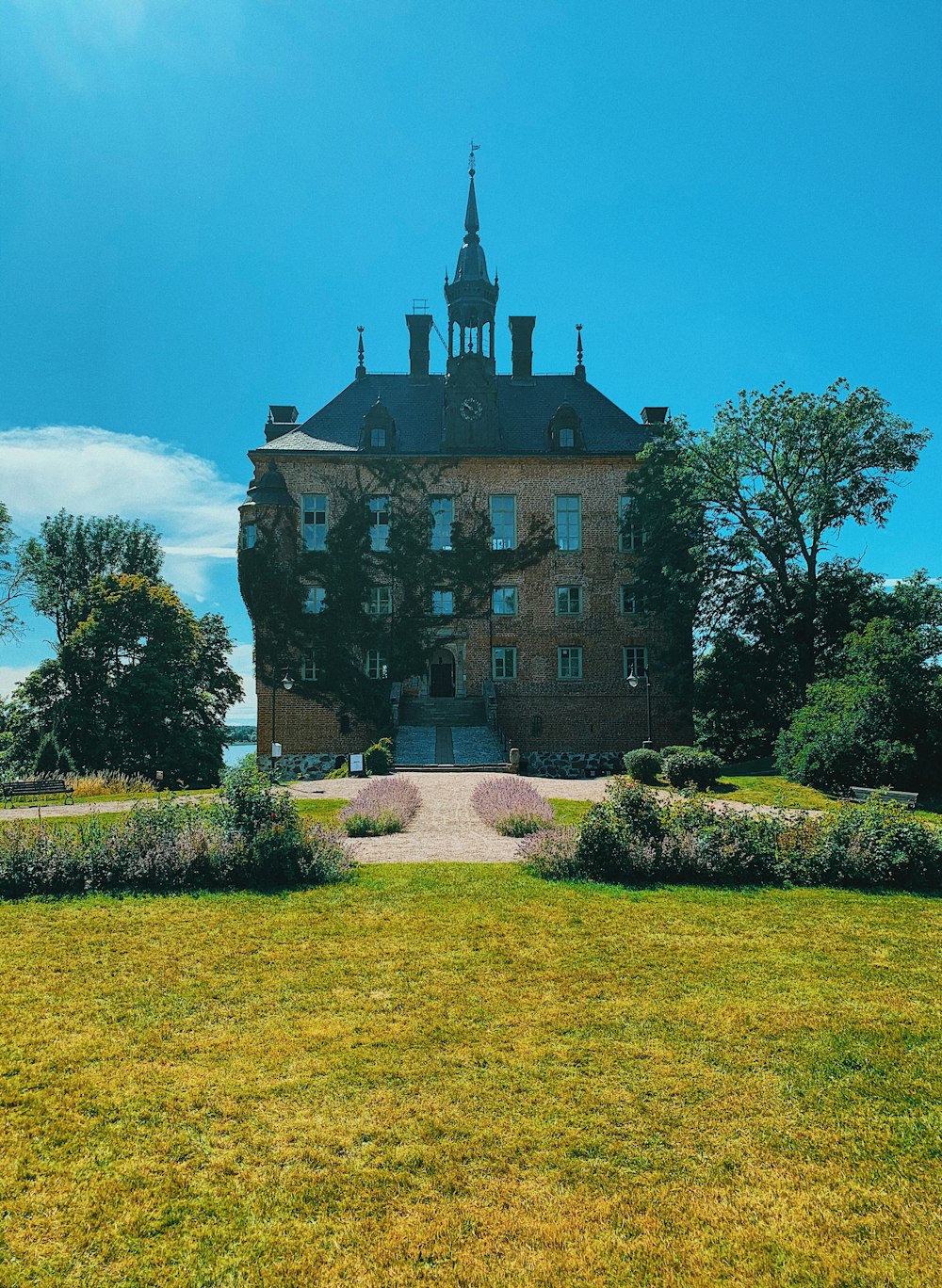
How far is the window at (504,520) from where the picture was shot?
3300 cm

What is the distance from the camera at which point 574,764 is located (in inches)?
1238

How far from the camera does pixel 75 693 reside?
2928 centimetres

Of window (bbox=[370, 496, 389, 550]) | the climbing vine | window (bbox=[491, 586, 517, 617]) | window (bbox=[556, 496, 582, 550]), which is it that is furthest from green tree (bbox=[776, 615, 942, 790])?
window (bbox=[370, 496, 389, 550])

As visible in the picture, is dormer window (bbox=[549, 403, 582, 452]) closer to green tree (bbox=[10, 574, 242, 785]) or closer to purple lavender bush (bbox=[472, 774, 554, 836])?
green tree (bbox=[10, 574, 242, 785])

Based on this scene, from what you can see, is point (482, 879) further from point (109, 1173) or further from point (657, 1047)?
point (109, 1173)

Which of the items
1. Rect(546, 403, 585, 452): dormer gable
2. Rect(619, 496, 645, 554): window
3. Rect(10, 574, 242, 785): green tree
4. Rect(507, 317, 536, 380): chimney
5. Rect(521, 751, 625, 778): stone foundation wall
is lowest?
Rect(521, 751, 625, 778): stone foundation wall

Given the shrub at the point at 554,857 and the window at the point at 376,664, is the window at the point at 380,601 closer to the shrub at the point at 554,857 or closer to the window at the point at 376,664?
the window at the point at 376,664

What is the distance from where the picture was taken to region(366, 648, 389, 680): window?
3234 centimetres

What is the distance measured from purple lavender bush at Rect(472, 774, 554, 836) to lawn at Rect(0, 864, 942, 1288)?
576cm

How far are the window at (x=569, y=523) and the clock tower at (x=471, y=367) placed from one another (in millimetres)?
3905

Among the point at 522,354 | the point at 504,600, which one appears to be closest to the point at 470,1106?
the point at 504,600

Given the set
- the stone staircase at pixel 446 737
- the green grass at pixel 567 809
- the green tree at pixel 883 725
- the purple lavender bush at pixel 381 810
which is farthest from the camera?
the stone staircase at pixel 446 737

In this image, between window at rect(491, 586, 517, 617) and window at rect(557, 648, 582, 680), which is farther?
window at rect(491, 586, 517, 617)

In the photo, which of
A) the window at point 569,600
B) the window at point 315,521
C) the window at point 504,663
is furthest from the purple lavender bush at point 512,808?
the window at point 315,521
